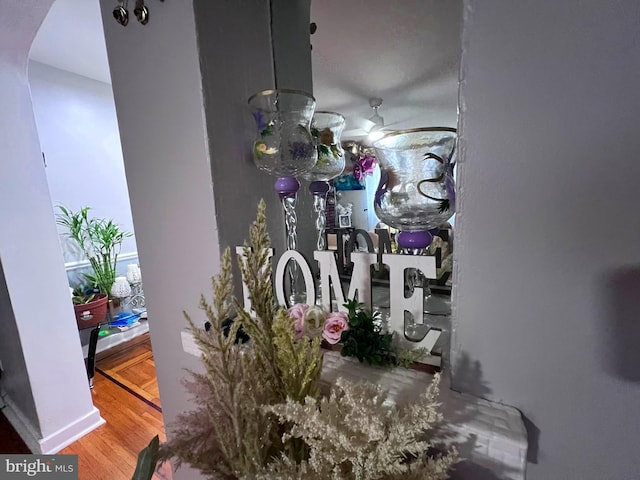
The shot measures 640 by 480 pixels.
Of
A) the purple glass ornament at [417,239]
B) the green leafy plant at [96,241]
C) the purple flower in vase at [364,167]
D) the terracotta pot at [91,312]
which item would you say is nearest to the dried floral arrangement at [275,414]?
the purple glass ornament at [417,239]

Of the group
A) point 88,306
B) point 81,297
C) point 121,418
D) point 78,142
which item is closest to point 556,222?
point 121,418

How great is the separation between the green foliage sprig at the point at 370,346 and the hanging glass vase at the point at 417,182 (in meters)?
0.04

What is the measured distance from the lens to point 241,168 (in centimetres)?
71

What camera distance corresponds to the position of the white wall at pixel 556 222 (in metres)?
0.31

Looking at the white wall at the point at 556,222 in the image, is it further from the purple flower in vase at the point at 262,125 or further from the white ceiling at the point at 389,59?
the purple flower in vase at the point at 262,125

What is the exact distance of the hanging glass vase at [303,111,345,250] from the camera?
2.43 feet

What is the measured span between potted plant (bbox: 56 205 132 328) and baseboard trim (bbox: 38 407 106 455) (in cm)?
85

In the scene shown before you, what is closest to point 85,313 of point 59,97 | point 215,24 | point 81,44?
point 59,97

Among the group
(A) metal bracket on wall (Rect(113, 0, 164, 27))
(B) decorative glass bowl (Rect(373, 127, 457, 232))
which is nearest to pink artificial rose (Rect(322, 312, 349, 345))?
(B) decorative glass bowl (Rect(373, 127, 457, 232))

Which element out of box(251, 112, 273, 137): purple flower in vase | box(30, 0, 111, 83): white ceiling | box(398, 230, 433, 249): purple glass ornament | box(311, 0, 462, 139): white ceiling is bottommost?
box(398, 230, 433, 249): purple glass ornament

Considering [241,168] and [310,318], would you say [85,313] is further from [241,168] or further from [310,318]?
[310,318]

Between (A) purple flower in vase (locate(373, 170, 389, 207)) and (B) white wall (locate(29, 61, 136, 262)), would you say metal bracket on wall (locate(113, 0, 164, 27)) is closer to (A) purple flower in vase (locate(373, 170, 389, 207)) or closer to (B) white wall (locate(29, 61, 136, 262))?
(A) purple flower in vase (locate(373, 170, 389, 207))

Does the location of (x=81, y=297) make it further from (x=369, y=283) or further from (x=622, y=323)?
(x=622, y=323)

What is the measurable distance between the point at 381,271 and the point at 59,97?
9.35ft
